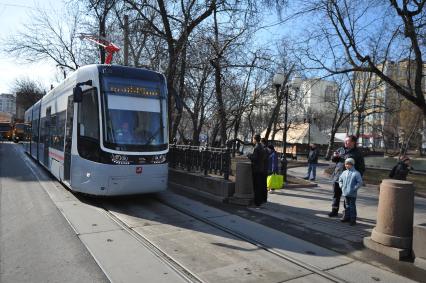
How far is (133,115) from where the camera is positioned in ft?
32.1

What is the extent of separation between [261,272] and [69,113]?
809 cm

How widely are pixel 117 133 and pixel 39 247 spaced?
366 cm

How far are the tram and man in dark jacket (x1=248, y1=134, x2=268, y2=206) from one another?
2316 millimetres

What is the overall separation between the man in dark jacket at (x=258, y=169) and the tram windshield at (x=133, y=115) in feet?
7.74

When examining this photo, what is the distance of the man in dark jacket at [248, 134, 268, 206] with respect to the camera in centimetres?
1033

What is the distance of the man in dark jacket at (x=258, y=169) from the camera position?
10.3 m

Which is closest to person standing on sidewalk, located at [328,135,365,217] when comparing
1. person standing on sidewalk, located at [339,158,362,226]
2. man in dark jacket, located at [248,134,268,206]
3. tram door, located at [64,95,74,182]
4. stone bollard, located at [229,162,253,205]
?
A: person standing on sidewalk, located at [339,158,362,226]

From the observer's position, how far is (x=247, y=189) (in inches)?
421

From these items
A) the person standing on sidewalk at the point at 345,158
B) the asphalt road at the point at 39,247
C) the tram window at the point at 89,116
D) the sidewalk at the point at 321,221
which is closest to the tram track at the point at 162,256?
the asphalt road at the point at 39,247

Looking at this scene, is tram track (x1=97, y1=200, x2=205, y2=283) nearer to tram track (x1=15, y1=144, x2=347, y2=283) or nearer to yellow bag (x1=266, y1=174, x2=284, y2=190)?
tram track (x1=15, y1=144, x2=347, y2=283)

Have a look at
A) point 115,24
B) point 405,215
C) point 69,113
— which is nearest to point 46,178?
point 69,113

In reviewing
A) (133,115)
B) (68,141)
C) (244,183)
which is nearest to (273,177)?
(244,183)

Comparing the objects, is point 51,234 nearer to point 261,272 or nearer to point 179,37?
point 261,272

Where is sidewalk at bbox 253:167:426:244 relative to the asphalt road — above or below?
above
